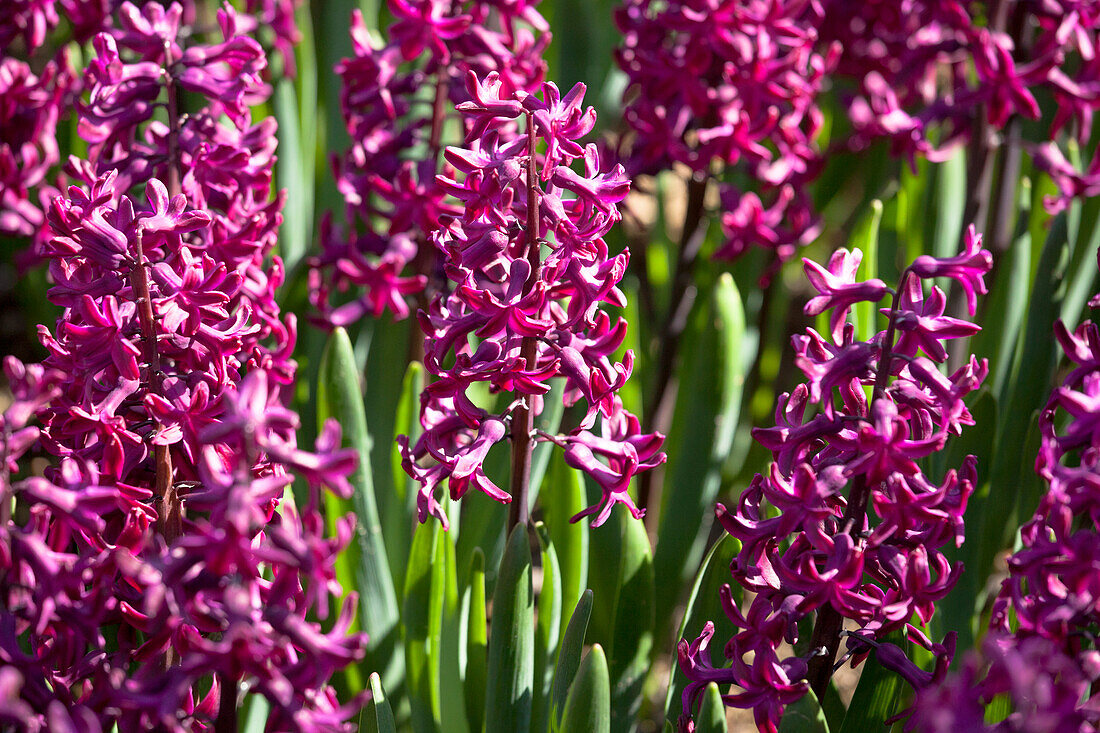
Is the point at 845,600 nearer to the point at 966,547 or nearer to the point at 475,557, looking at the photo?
the point at 475,557

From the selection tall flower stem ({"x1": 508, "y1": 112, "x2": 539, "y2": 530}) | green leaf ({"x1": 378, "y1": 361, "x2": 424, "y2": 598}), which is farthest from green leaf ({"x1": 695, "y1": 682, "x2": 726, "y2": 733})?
green leaf ({"x1": 378, "y1": 361, "x2": 424, "y2": 598})

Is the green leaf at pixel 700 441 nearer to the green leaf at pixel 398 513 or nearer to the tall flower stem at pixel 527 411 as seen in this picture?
the green leaf at pixel 398 513

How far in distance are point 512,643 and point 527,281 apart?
21.8 inches

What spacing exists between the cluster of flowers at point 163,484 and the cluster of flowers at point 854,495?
529 mm

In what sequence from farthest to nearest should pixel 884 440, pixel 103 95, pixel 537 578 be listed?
pixel 537 578 < pixel 103 95 < pixel 884 440

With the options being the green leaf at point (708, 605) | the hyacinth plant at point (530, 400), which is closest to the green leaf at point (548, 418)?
the hyacinth plant at point (530, 400)

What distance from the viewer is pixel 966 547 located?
1.94 metres

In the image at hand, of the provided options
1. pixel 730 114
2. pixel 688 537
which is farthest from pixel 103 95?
pixel 688 537

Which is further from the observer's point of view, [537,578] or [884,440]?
[537,578]

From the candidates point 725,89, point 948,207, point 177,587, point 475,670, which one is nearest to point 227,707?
point 177,587

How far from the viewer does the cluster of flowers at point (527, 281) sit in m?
1.35

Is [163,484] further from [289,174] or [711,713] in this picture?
[289,174]

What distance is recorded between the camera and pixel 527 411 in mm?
1514

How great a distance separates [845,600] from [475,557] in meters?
0.69
